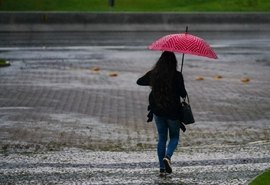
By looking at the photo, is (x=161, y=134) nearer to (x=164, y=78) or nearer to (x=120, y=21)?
(x=164, y=78)

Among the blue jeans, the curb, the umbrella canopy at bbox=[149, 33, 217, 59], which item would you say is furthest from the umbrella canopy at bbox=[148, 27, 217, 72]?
the curb

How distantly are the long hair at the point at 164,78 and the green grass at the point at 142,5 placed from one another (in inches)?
913

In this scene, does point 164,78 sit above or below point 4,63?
above

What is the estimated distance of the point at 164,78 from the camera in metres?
10.2

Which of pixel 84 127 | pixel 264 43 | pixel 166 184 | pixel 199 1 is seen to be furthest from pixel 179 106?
pixel 199 1

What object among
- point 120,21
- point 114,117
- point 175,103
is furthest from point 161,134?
point 120,21

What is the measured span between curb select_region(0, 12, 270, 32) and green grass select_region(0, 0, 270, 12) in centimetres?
171

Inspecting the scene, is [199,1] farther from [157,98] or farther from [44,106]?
[157,98]

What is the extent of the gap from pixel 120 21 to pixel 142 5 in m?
3.88

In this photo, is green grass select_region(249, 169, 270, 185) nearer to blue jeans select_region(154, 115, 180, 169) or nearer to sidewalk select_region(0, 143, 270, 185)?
sidewalk select_region(0, 143, 270, 185)

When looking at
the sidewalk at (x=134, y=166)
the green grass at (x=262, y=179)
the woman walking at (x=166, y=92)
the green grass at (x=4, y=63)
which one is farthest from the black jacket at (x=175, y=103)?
the green grass at (x=4, y=63)

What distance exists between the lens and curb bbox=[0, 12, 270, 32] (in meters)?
30.8

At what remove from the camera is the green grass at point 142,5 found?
33.6m

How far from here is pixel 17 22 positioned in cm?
3078
